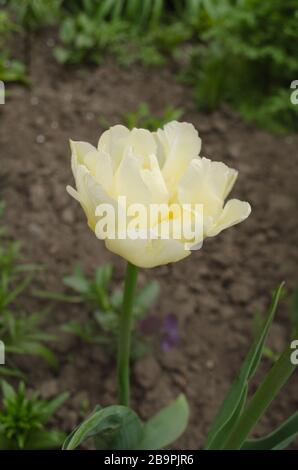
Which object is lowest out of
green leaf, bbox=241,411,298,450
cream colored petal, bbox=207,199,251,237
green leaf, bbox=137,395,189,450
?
green leaf, bbox=137,395,189,450

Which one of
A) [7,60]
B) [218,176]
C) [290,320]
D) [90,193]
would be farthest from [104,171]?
[7,60]

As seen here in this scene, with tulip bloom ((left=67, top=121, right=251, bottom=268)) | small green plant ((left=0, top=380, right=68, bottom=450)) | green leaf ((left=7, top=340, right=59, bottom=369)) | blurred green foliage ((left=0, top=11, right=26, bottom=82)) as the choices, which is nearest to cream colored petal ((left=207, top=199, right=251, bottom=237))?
tulip bloom ((left=67, top=121, right=251, bottom=268))

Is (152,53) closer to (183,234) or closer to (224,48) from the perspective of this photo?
(224,48)

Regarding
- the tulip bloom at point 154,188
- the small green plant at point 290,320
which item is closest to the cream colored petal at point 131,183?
the tulip bloom at point 154,188

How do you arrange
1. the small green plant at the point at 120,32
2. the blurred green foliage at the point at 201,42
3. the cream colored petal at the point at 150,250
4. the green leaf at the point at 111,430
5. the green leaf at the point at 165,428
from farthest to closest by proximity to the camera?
the small green plant at the point at 120,32 < the blurred green foliage at the point at 201,42 < the green leaf at the point at 165,428 < the green leaf at the point at 111,430 < the cream colored petal at the point at 150,250

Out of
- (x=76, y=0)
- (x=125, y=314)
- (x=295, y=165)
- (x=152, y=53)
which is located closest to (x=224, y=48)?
(x=152, y=53)

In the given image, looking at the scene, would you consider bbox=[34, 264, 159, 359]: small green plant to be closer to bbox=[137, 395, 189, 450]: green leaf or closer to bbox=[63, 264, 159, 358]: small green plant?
bbox=[63, 264, 159, 358]: small green plant

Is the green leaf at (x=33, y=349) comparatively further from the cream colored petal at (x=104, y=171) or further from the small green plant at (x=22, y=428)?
the cream colored petal at (x=104, y=171)
